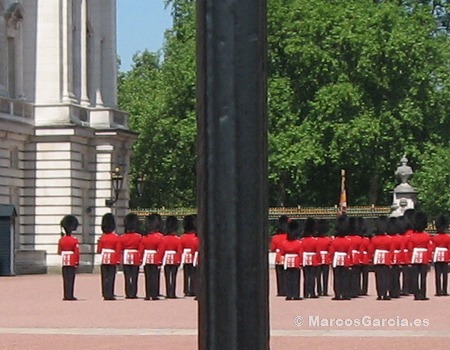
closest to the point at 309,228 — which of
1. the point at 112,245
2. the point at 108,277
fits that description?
the point at 112,245

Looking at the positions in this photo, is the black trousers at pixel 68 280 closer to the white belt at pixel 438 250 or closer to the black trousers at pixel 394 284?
the black trousers at pixel 394 284

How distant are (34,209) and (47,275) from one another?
415cm

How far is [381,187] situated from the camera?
2408 inches

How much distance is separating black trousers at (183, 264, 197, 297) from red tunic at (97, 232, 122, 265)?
128 cm

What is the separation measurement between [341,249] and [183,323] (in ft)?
25.2

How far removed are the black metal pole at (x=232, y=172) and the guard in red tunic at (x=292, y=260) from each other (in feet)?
77.5

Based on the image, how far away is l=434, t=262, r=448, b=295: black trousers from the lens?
1044 inches

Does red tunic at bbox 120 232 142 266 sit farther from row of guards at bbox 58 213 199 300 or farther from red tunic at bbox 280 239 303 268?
red tunic at bbox 280 239 303 268

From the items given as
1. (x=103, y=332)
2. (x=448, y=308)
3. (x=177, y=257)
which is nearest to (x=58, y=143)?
(x=177, y=257)

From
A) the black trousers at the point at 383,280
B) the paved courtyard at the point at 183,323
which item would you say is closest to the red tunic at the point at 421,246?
the black trousers at the point at 383,280

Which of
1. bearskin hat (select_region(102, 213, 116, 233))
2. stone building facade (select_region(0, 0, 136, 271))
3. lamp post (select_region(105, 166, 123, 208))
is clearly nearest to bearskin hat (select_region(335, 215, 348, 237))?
bearskin hat (select_region(102, 213, 116, 233))

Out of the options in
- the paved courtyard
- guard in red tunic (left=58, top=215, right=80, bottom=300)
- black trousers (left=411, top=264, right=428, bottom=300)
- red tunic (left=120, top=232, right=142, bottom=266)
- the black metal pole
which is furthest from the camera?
red tunic (left=120, top=232, right=142, bottom=266)

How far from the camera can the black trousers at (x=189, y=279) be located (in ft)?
88.7

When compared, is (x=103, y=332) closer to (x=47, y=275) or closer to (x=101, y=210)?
(x=47, y=275)
